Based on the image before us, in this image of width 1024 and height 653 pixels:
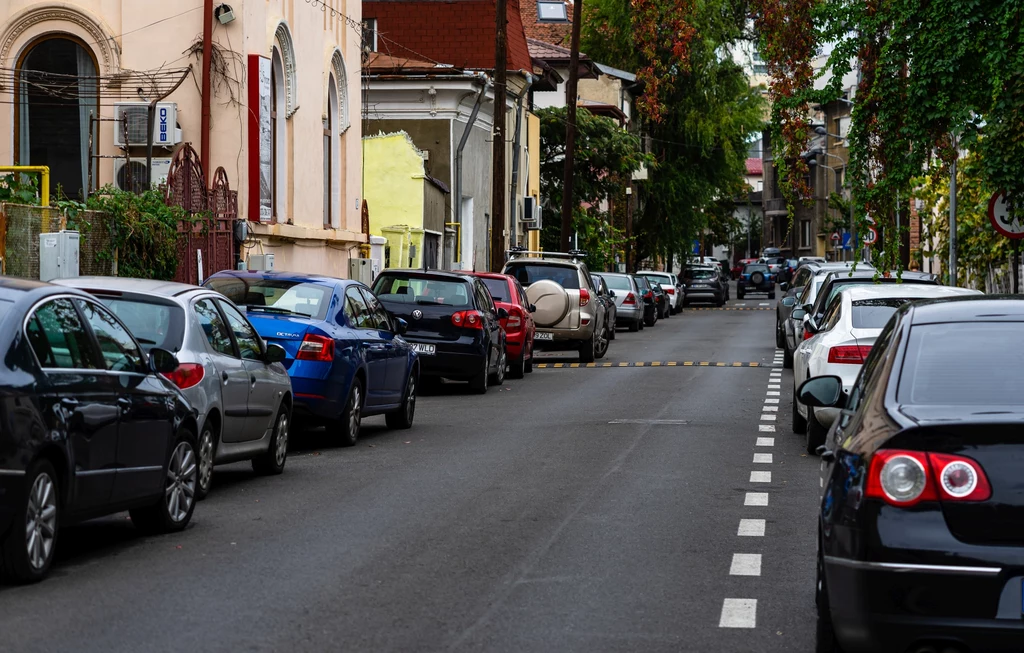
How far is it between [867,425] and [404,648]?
2.11 m

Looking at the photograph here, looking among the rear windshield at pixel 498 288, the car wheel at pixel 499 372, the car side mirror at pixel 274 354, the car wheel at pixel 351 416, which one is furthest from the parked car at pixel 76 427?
the rear windshield at pixel 498 288

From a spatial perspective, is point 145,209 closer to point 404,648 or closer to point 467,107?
point 404,648

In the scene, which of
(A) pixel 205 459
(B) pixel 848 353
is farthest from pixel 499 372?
(A) pixel 205 459

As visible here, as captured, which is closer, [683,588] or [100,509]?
[683,588]

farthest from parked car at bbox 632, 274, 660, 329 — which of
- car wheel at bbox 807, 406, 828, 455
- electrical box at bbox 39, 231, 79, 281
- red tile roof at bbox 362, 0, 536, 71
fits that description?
car wheel at bbox 807, 406, 828, 455

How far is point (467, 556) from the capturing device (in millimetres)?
9102

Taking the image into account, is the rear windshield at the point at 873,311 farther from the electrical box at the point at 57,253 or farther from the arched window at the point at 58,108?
the arched window at the point at 58,108

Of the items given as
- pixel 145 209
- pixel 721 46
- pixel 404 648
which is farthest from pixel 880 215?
pixel 721 46

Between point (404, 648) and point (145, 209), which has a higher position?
point (145, 209)

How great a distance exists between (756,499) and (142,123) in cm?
1557

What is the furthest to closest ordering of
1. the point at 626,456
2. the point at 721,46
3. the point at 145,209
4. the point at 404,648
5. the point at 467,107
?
the point at 721,46 → the point at 467,107 → the point at 145,209 → the point at 626,456 → the point at 404,648

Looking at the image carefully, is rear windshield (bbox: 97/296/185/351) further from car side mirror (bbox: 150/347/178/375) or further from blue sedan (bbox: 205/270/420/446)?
blue sedan (bbox: 205/270/420/446)

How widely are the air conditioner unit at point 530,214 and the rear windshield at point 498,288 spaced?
25373mm

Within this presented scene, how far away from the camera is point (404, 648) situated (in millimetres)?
6781
